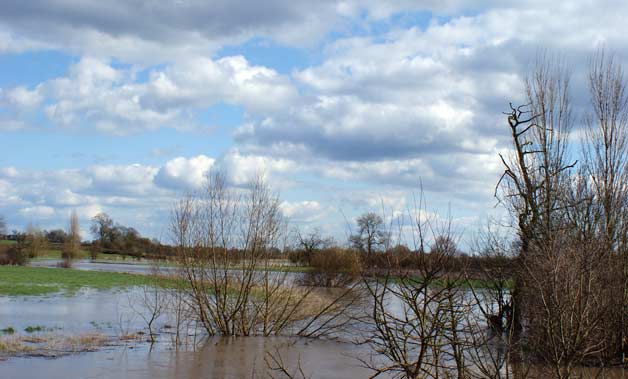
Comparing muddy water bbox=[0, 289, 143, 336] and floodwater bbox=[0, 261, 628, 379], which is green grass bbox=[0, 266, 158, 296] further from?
floodwater bbox=[0, 261, 628, 379]

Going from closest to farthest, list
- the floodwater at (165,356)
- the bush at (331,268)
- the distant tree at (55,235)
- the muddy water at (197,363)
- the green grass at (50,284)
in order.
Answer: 1. the muddy water at (197,363)
2. the floodwater at (165,356)
3. the green grass at (50,284)
4. the bush at (331,268)
5. the distant tree at (55,235)

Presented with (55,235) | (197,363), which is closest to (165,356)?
(197,363)

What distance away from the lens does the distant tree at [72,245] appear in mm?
79887

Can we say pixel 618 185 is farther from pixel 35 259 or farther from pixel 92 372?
pixel 35 259

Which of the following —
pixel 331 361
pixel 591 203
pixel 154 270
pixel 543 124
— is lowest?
pixel 331 361

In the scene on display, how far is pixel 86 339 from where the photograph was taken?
18.7 metres

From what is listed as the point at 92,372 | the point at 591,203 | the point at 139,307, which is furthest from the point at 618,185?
the point at 139,307

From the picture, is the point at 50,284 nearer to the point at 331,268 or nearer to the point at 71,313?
the point at 71,313

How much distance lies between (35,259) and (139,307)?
187 ft

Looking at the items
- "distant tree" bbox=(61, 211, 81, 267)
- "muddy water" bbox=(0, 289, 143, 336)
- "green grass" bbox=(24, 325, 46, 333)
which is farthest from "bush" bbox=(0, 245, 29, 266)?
"green grass" bbox=(24, 325, 46, 333)

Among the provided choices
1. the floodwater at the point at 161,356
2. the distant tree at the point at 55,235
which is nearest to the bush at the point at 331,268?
the floodwater at the point at 161,356

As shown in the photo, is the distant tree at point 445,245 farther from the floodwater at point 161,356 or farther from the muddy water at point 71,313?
the muddy water at point 71,313

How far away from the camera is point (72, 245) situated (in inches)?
3391

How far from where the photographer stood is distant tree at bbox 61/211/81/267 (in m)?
79.9
